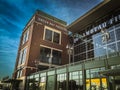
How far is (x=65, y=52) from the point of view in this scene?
42750mm

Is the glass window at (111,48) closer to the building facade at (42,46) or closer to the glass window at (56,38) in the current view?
the building facade at (42,46)

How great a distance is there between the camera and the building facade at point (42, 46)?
3550 cm

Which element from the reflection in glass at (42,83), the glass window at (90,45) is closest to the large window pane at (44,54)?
the reflection in glass at (42,83)

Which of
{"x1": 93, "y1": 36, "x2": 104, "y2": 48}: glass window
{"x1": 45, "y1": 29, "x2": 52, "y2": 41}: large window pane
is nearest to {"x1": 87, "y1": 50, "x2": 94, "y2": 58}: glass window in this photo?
{"x1": 93, "y1": 36, "x2": 104, "y2": 48}: glass window

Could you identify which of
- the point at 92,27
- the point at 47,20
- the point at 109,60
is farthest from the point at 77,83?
the point at 47,20

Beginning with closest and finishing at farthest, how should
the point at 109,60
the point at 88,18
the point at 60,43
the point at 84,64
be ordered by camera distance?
the point at 109,60
the point at 84,64
the point at 88,18
the point at 60,43

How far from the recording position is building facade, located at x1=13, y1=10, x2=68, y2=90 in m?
35.5

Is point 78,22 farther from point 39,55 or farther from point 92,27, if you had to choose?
point 39,55

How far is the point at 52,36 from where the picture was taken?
41.2 meters

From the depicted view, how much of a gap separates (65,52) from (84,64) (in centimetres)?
2272

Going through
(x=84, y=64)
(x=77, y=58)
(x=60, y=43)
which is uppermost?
(x=60, y=43)

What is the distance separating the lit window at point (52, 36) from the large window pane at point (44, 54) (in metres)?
3.67

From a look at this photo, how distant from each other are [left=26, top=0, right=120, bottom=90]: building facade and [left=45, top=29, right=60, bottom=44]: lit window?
230 inches

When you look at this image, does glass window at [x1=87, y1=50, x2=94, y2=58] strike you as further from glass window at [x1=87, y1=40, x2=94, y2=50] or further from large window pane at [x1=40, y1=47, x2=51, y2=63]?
large window pane at [x1=40, y1=47, x2=51, y2=63]
